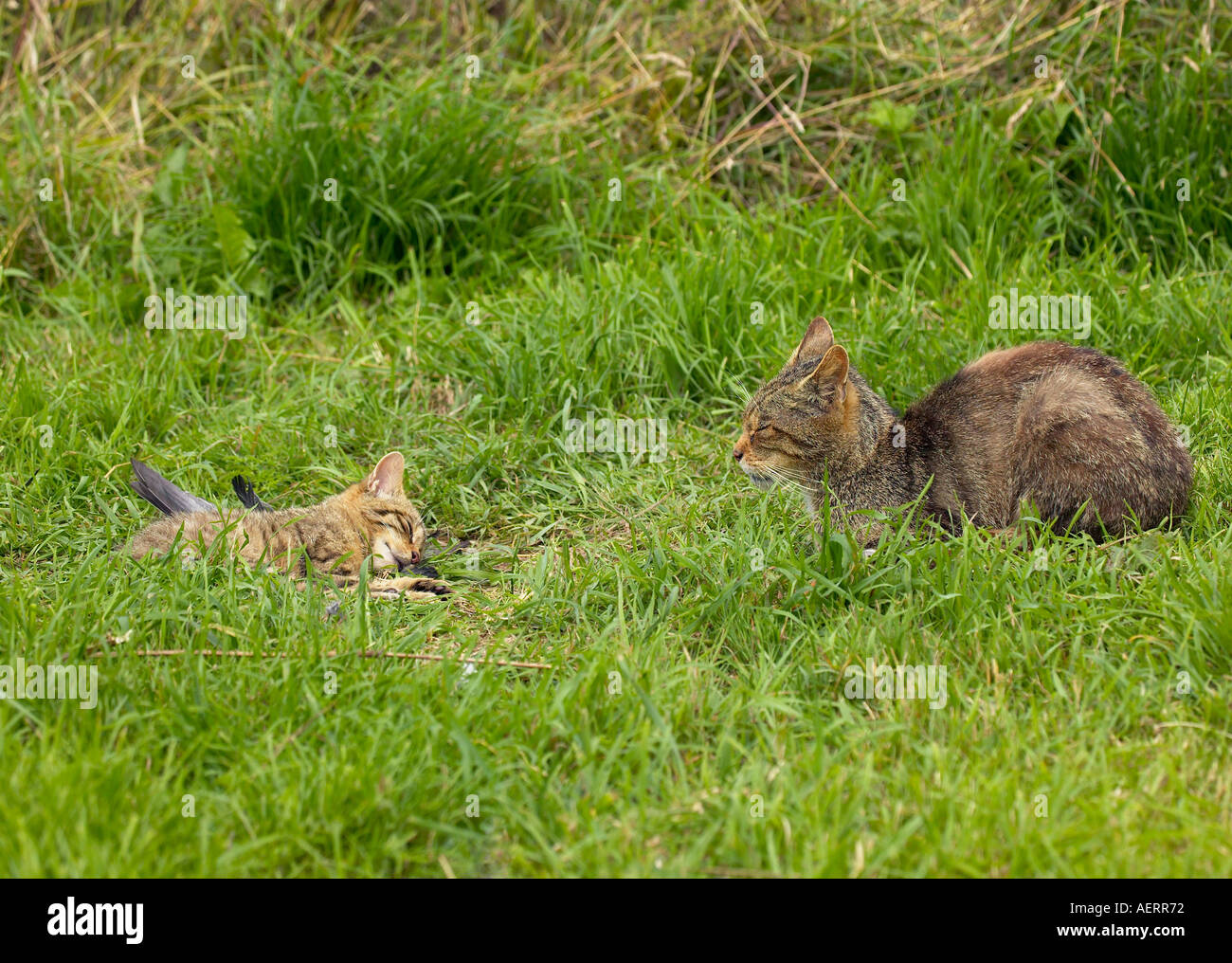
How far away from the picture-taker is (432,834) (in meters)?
3.19

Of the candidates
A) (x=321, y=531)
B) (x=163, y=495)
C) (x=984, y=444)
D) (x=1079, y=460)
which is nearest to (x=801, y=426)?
(x=984, y=444)

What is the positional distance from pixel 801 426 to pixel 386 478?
1.81 m

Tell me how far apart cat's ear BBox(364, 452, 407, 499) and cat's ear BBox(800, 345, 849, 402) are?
5.87ft

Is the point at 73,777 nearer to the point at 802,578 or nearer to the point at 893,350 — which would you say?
the point at 802,578

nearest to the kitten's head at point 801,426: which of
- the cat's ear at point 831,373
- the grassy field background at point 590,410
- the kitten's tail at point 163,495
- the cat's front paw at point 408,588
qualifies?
the cat's ear at point 831,373

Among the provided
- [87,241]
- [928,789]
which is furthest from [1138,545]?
[87,241]

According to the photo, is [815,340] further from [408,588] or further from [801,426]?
[408,588]

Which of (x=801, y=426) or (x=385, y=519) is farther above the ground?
(x=801, y=426)

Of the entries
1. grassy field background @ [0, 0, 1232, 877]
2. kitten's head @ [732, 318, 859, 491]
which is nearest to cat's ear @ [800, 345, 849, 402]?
kitten's head @ [732, 318, 859, 491]

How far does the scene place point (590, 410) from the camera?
5.77 meters

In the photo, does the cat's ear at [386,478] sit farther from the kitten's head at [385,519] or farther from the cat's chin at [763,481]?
the cat's chin at [763,481]

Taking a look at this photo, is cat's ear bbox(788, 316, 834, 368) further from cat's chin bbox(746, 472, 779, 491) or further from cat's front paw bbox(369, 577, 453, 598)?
cat's front paw bbox(369, 577, 453, 598)

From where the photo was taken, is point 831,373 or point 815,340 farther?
point 815,340

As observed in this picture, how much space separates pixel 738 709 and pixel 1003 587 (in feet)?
3.69
